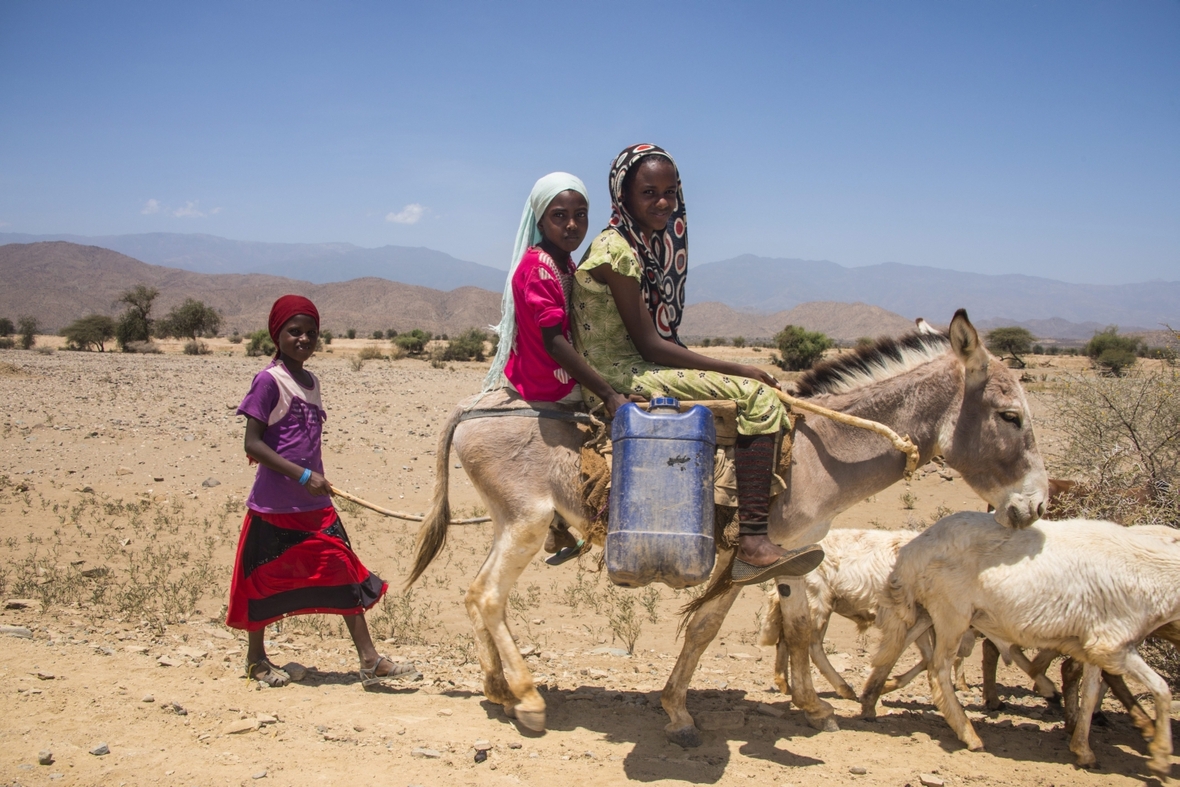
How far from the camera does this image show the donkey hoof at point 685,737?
14.3 feet

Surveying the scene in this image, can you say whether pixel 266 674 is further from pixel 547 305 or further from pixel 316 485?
pixel 547 305

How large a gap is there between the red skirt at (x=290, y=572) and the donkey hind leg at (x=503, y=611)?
930mm

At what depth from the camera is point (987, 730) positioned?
4.79 meters

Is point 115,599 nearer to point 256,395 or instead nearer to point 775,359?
point 256,395

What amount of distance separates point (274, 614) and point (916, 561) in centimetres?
393

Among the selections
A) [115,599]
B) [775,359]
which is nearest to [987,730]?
[115,599]

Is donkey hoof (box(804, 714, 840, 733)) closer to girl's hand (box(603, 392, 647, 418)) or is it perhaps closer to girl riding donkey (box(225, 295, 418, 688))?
girl's hand (box(603, 392, 647, 418))

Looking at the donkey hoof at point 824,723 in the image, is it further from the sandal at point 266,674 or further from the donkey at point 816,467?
the sandal at point 266,674

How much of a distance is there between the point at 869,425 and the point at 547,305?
183 centimetres

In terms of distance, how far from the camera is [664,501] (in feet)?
12.4

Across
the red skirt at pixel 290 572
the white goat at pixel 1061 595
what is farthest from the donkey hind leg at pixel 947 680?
the red skirt at pixel 290 572

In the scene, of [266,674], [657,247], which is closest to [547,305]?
[657,247]

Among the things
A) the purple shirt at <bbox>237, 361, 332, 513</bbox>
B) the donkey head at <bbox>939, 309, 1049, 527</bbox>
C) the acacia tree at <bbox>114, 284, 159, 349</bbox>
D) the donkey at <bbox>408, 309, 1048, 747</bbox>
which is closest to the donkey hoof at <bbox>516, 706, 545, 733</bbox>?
the donkey at <bbox>408, 309, 1048, 747</bbox>

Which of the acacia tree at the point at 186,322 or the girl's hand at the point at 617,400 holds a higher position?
the acacia tree at the point at 186,322
